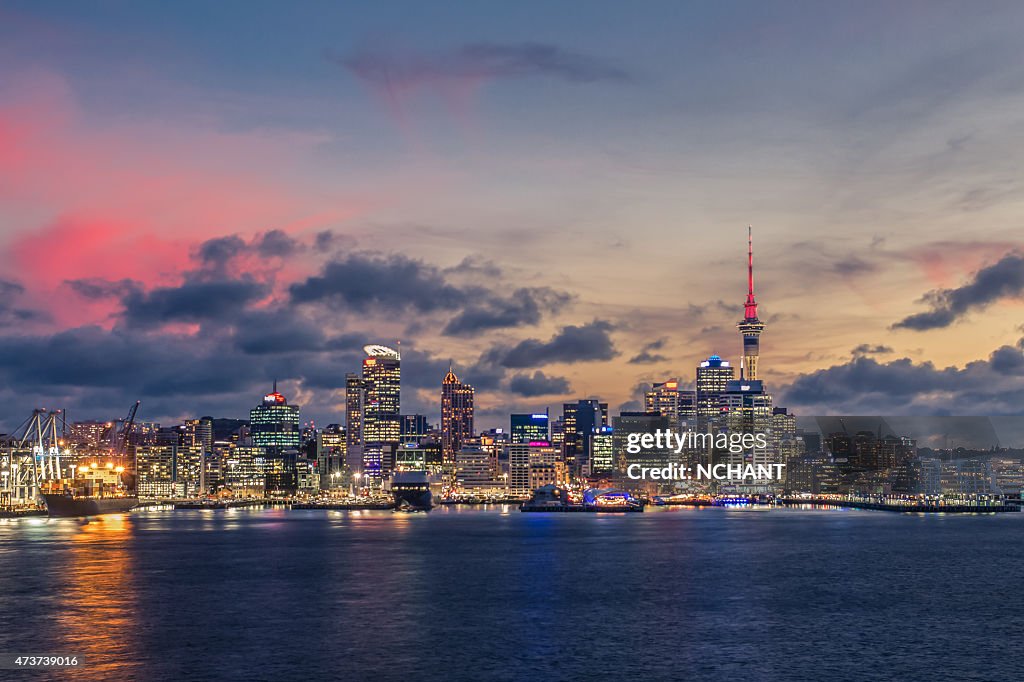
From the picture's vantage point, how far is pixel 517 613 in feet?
292

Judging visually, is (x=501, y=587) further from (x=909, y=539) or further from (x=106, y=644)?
(x=909, y=539)

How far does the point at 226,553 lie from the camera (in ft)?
497

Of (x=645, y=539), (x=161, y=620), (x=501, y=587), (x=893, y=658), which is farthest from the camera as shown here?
(x=645, y=539)

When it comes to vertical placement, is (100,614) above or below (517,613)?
above

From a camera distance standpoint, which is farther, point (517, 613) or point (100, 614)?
point (517, 613)

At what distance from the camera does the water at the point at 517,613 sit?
66.9 metres

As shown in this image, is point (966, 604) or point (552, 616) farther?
point (966, 604)

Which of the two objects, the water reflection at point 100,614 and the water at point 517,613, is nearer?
the water reflection at point 100,614

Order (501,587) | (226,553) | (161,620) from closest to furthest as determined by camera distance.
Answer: (161,620) → (501,587) → (226,553)

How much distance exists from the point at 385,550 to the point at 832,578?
6477 cm

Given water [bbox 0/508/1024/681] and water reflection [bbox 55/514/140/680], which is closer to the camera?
water reflection [bbox 55/514/140/680]

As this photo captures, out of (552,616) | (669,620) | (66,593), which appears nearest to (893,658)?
(669,620)

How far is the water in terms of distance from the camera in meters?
66.9

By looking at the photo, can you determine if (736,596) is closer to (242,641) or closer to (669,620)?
(669,620)
